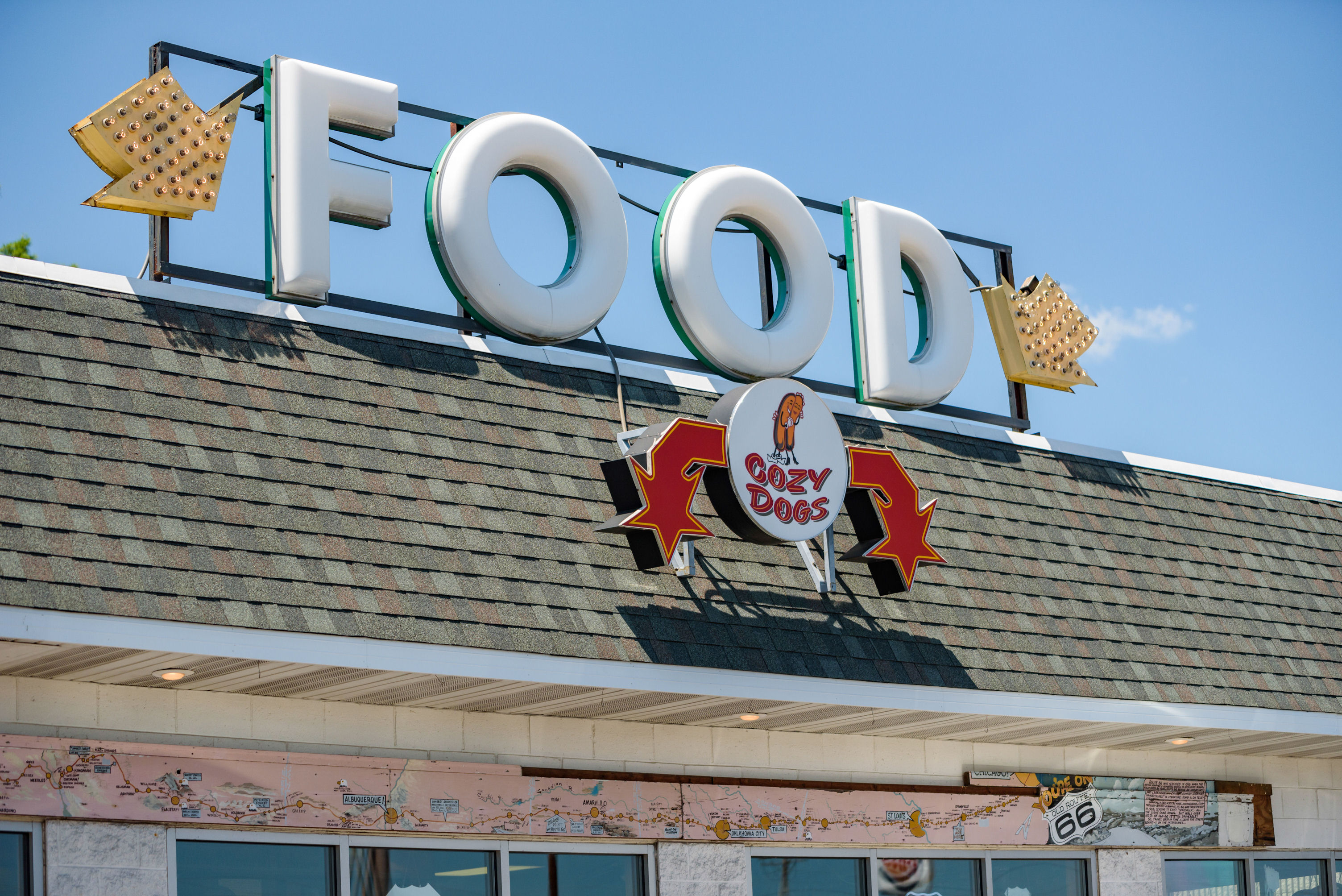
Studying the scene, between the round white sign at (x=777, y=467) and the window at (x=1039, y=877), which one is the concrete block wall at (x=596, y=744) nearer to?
the window at (x=1039, y=877)

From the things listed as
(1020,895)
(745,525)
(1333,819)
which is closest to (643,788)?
(745,525)

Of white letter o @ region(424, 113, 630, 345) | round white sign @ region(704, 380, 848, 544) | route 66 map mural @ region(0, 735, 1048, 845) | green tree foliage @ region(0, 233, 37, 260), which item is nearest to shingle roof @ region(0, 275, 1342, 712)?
round white sign @ region(704, 380, 848, 544)

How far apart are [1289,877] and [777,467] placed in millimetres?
6329

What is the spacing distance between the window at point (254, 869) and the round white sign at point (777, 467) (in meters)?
3.20

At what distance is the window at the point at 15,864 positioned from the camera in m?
7.79

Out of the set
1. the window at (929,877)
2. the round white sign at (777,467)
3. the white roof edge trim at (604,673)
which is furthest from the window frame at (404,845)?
the round white sign at (777,467)

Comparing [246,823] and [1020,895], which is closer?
[246,823]

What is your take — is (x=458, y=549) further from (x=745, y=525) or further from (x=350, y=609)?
(x=745, y=525)

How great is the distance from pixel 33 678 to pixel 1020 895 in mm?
7120

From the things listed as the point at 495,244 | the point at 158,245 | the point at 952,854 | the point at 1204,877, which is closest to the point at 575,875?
the point at 952,854

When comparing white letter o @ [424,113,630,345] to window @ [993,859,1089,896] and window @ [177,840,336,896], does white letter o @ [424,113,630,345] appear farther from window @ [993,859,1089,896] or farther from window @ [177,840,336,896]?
window @ [993,859,1089,896]

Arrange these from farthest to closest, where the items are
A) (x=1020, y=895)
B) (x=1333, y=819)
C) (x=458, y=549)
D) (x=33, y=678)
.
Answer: (x=1333, y=819) < (x=1020, y=895) < (x=458, y=549) < (x=33, y=678)

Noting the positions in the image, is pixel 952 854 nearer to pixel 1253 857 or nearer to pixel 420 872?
pixel 1253 857

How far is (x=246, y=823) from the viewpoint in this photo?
8469mm
